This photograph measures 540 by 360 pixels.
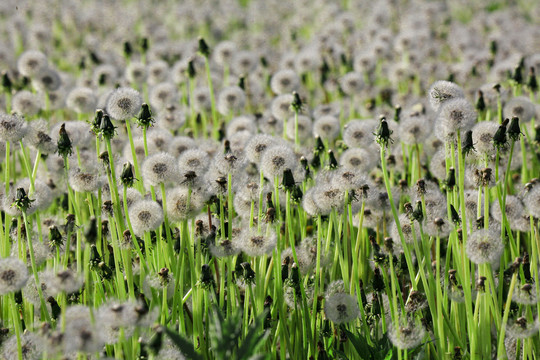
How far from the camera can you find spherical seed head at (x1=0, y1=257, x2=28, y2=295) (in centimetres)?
243

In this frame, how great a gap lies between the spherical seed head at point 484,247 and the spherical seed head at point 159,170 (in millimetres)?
1453

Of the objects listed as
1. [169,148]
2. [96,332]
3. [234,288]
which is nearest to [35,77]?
[169,148]

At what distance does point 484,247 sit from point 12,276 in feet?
6.29

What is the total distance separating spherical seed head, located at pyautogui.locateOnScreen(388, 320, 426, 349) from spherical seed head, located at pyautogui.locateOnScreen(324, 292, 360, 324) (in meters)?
0.21

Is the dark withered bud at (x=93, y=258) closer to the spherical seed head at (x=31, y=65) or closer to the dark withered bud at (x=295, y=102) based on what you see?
the dark withered bud at (x=295, y=102)

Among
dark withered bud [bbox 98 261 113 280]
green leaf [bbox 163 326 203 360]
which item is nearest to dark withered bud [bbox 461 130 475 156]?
green leaf [bbox 163 326 203 360]

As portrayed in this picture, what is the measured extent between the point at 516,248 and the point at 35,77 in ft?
13.1

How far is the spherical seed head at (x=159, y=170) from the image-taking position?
10.3 ft

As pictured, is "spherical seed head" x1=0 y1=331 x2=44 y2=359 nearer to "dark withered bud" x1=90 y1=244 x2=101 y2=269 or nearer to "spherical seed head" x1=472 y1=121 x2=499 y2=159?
"dark withered bud" x1=90 y1=244 x2=101 y2=269

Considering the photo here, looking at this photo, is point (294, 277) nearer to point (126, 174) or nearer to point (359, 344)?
point (359, 344)

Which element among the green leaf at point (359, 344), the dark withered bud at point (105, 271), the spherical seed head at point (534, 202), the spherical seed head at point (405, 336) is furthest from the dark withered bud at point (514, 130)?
the dark withered bud at point (105, 271)

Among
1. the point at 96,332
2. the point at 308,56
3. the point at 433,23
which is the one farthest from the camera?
the point at 433,23

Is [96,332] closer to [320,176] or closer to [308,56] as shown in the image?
[320,176]

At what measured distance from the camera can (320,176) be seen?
344cm
